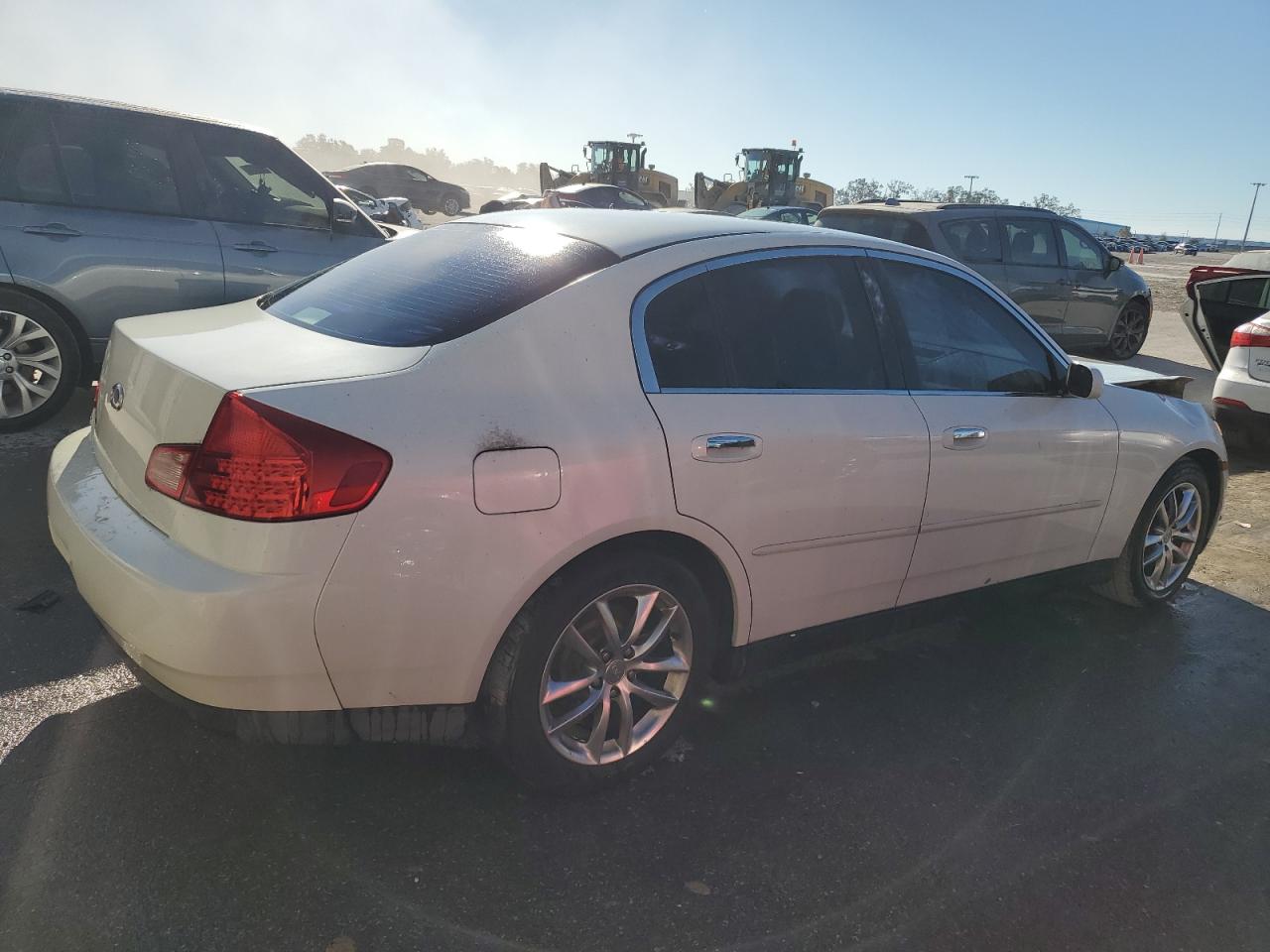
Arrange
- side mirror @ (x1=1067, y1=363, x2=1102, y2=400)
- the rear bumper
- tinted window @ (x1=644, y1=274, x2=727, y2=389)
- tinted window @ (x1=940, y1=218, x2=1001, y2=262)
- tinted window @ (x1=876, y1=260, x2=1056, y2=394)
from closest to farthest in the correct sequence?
1. the rear bumper
2. tinted window @ (x1=644, y1=274, x2=727, y2=389)
3. tinted window @ (x1=876, y1=260, x2=1056, y2=394)
4. side mirror @ (x1=1067, y1=363, x2=1102, y2=400)
5. tinted window @ (x1=940, y1=218, x2=1001, y2=262)

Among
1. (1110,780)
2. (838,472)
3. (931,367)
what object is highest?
(931,367)

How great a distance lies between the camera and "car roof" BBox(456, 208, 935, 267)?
271cm

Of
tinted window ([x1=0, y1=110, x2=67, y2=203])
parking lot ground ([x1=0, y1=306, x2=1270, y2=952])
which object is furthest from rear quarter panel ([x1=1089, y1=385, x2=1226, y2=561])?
tinted window ([x1=0, y1=110, x2=67, y2=203])

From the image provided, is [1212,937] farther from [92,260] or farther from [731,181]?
[731,181]

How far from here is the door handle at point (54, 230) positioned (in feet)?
15.9

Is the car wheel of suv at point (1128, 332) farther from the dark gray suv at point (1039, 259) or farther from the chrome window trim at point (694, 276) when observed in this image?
the chrome window trim at point (694, 276)

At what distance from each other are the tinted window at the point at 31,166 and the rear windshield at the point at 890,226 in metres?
6.17

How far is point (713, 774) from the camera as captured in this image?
8.96 feet

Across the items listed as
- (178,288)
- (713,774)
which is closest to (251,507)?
(713,774)

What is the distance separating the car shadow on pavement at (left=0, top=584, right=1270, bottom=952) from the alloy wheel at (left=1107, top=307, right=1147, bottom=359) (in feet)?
29.6

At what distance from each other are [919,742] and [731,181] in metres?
30.0

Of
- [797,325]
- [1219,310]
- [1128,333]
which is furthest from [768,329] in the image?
[1128,333]

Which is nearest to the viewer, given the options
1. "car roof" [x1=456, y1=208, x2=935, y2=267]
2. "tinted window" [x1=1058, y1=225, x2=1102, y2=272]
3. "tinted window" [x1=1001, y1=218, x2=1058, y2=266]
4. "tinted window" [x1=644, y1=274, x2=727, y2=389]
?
"tinted window" [x1=644, y1=274, x2=727, y2=389]

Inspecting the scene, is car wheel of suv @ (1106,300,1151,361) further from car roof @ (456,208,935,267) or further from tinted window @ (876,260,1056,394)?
car roof @ (456,208,935,267)
